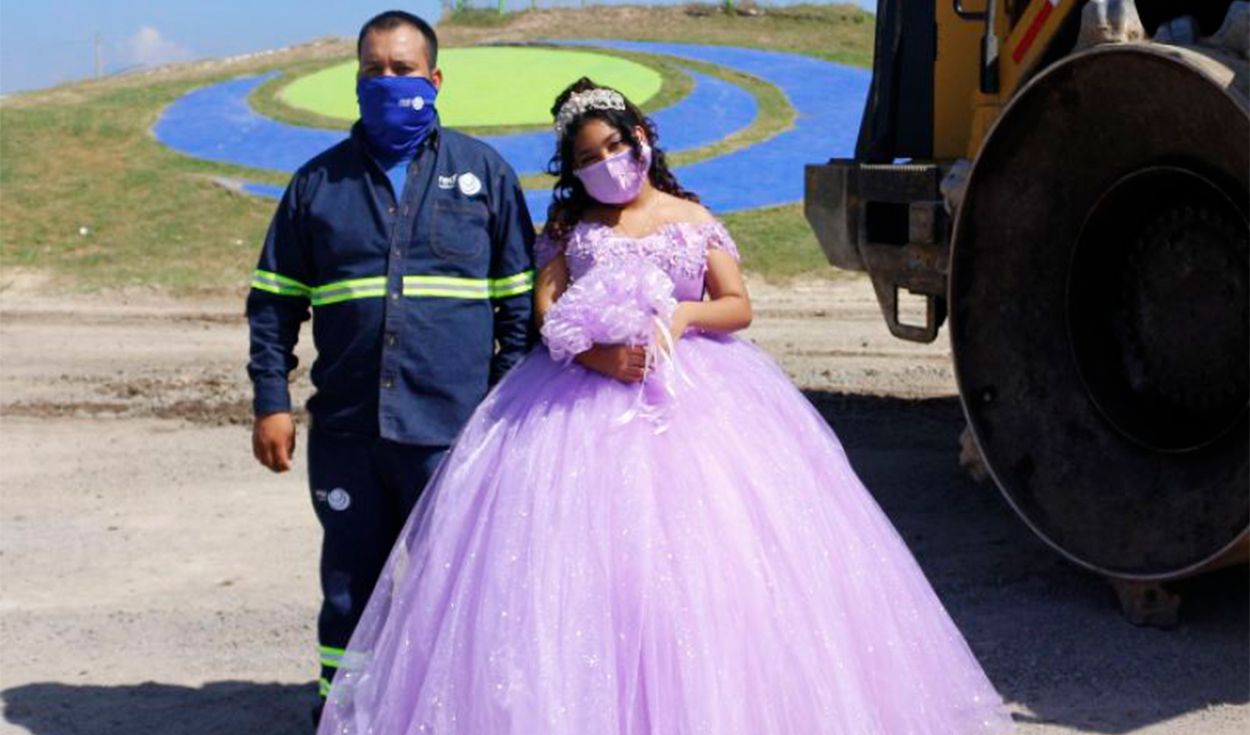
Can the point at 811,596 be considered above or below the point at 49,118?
above

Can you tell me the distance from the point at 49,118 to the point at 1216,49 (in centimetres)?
1729

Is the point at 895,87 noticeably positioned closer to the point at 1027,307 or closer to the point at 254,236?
the point at 1027,307

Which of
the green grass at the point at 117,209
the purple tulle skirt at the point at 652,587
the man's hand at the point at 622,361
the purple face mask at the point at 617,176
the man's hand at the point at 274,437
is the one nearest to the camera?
the purple tulle skirt at the point at 652,587

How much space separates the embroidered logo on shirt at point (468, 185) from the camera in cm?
419

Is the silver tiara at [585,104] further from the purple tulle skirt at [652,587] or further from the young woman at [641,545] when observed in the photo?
the purple tulle skirt at [652,587]

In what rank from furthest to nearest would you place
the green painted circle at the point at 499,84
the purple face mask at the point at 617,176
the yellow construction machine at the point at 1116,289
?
1. the green painted circle at the point at 499,84
2. the yellow construction machine at the point at 1116,289
3. the purple face mask at the point at 617,176

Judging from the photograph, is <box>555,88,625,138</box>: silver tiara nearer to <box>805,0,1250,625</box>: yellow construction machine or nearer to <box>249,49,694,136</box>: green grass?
<box>805,0,1250,625</box>: yellow construction machine

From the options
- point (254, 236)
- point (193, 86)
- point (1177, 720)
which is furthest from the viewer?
point (193, 86)

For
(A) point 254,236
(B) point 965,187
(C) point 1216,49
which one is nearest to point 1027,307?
(B) point 965,187

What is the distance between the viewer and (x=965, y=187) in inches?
212

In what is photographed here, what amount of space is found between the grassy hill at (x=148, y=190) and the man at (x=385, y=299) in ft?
31.9

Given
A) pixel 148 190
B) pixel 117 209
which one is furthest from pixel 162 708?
pixel 148 190

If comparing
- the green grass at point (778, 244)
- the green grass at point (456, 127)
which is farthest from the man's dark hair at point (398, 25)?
the green grass at point (456, 127)

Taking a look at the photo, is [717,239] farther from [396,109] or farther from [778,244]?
[778,244]
